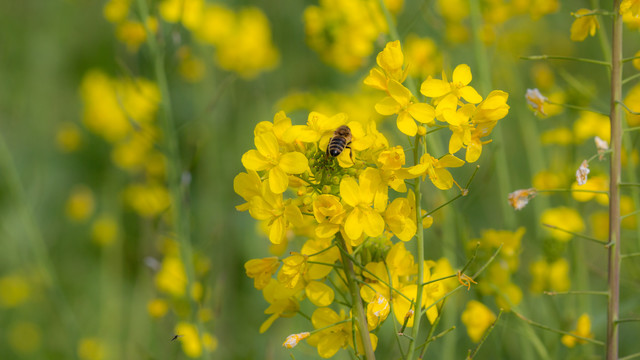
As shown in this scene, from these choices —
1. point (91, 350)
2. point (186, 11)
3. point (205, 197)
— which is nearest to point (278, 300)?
point (91, 350)

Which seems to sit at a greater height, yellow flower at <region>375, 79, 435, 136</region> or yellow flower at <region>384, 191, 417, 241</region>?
yellow flower at <region>375, 79, 435, 136</region>

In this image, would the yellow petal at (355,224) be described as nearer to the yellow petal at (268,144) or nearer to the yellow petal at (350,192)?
the yellow petal at (350,192)

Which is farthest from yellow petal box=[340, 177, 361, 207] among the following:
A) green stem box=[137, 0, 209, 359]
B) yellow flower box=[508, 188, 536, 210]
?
green stem box=[137, 0, 209, 359]

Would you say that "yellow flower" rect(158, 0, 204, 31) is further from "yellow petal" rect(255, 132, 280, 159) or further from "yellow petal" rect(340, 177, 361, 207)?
"yellow petal" rect(340, 177, 361, 207)

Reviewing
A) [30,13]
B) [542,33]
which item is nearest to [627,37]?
[542,33]

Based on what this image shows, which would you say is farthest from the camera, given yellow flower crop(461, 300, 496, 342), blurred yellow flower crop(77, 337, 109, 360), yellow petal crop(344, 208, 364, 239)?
blurred yellow flower crop(77, 337, 109, 360)

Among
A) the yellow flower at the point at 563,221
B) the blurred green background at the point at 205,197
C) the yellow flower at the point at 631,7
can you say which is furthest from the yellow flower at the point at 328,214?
the yellow flower at the point at 563,221
